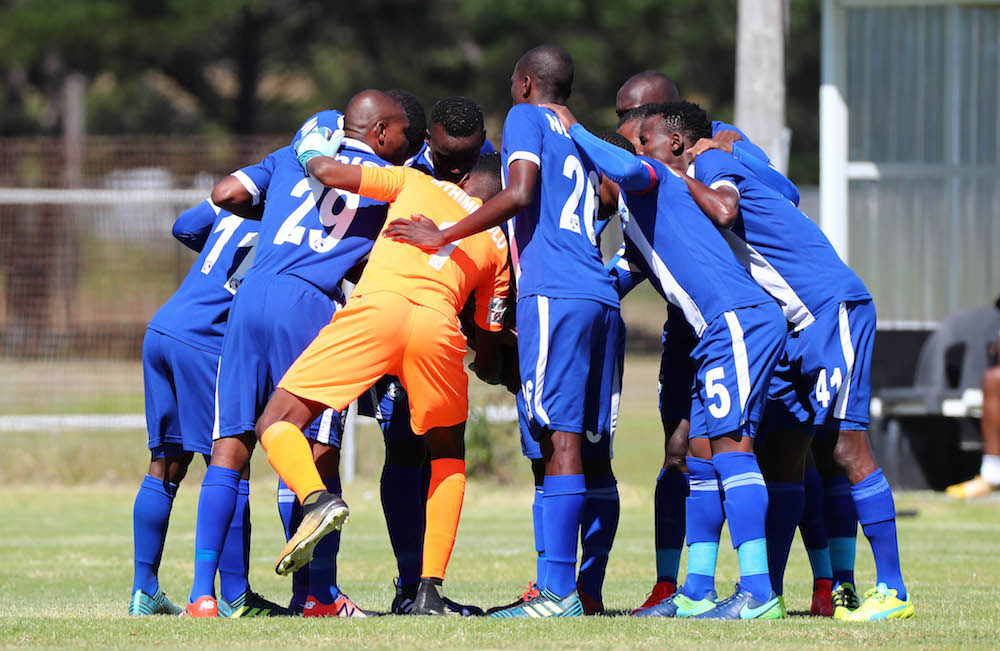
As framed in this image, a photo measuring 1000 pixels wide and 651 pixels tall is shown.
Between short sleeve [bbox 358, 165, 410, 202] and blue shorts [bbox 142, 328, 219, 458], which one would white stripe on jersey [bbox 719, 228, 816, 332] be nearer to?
short sleeve [bbox 358, 165, 410, 202]

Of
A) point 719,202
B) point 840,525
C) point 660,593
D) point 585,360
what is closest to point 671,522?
point 660,593

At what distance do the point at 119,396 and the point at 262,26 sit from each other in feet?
55.8

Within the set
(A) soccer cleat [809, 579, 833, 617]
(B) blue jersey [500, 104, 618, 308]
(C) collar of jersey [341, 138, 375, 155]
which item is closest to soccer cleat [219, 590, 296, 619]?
(B) blue jersey [500, 104, 618, 308]

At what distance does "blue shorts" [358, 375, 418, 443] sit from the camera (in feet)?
21.3

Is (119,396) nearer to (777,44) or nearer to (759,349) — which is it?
(777,44)

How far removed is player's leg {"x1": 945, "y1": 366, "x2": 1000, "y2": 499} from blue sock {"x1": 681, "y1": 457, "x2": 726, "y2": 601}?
20.8 ft

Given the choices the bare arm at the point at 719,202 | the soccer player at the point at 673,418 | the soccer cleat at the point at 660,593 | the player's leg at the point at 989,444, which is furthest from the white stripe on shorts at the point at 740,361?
the player's leg at the point at 989,444

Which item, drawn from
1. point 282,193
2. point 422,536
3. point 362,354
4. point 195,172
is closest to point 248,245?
point 282,193

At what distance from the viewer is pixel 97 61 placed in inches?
994

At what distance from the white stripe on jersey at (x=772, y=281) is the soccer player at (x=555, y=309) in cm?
66

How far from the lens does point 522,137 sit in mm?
5957

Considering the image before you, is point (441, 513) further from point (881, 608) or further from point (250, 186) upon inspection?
point (881, 608)

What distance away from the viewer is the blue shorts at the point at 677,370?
6.52 meters

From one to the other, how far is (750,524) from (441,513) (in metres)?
1.26
